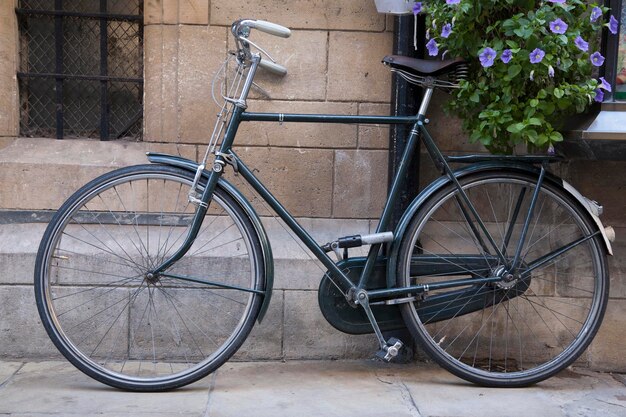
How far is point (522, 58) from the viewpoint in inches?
156

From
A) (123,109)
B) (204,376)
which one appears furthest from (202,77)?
(204,376)

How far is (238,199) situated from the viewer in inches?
159

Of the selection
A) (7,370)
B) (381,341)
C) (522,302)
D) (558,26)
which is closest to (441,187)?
(381,341)

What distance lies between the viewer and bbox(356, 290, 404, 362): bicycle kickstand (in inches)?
162

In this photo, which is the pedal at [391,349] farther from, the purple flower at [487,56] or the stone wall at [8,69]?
the stone wall at [8,69]

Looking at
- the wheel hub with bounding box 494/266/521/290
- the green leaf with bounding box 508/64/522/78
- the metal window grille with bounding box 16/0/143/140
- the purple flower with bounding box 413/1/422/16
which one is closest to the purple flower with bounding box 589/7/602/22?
the green leaf with bounding box 508/64/522/78

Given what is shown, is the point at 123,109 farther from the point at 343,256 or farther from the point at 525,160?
the point at 525,160

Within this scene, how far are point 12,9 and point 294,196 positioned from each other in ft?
5.91

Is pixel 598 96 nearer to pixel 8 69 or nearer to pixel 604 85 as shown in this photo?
pixel 604 85

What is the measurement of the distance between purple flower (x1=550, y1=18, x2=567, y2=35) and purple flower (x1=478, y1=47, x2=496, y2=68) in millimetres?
270

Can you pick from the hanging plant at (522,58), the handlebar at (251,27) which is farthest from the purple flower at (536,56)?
the handlebar at (251,27)

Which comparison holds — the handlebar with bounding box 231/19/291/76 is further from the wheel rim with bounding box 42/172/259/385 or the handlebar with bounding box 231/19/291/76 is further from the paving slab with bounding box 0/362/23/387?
the paving slab with bounding box 0/362/23/387

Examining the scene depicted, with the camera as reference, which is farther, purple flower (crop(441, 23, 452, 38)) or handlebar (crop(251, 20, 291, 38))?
purple flower (crop(441, 23, 452, 38))

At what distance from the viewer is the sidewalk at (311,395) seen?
3904mm
